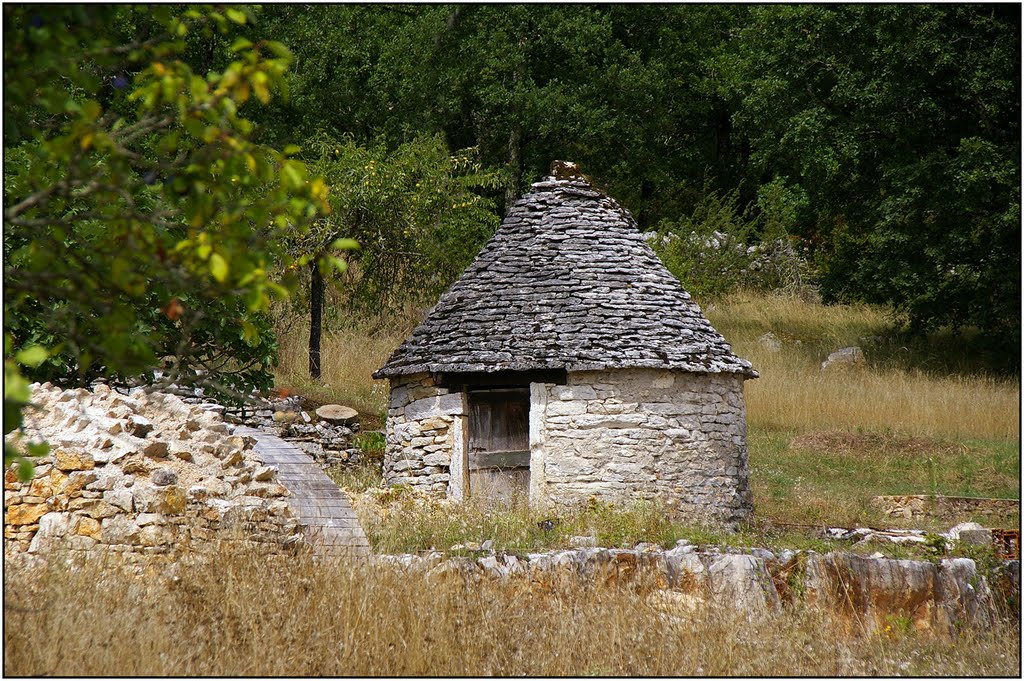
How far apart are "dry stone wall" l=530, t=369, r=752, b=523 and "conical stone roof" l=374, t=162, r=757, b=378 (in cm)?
30

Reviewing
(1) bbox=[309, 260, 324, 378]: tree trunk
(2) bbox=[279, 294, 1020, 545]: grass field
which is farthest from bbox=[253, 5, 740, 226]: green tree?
(1) bbox=[309, 260, 324, 378]: tree trunk

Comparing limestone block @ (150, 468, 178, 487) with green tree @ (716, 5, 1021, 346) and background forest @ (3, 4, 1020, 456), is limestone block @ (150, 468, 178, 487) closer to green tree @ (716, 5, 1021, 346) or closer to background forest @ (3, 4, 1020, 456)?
background forest @ (3, 4, 1020, 456)

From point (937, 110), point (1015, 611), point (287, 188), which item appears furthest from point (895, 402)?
point (287, 188)

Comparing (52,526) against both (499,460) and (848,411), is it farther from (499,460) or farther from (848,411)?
(848,411)

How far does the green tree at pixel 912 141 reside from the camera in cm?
2047

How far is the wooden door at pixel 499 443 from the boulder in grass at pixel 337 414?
175 inches

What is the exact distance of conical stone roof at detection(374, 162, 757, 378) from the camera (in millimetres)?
11227

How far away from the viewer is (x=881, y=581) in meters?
7.57

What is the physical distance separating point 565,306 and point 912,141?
45.2 ft

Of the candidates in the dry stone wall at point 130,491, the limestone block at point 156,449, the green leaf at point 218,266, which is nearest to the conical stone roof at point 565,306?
the dry stone wall at point 130,491

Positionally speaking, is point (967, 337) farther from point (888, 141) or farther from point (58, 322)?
Answer: point (58, 322)

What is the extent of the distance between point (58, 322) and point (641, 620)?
4023 mm

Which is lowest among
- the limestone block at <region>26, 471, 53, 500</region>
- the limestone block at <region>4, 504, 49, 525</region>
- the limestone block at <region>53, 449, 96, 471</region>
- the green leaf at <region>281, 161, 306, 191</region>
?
the limestone block at <region>4, 504, 49, 525</region>

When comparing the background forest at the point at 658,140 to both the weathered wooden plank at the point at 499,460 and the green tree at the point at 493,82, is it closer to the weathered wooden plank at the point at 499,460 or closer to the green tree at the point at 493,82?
the green tree at the point at 493,82
